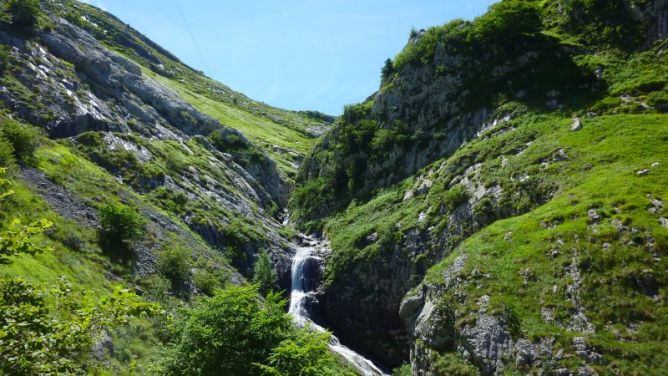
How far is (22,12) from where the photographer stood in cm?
7738

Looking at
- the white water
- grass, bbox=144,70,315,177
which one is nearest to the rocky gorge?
the white water

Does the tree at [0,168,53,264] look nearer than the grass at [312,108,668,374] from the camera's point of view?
Yes

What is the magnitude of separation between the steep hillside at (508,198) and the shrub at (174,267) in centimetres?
2067

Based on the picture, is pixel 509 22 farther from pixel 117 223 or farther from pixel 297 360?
pixel 297 360

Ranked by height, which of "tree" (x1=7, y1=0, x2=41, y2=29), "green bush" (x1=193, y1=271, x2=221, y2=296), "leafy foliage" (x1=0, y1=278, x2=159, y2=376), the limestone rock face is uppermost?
"tree" (x1=7, y1=0, x2=41, y2=29)

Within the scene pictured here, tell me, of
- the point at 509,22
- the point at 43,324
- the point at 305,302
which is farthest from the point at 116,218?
the point at 509,22

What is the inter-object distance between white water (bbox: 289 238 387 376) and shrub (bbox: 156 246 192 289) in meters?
12.0

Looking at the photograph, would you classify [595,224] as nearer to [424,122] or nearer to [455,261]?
[455,261]

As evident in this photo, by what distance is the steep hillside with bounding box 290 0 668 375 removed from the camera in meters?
31.1

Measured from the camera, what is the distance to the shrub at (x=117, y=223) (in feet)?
142

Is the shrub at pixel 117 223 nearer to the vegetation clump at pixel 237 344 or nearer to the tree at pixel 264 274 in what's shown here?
the tree at pixel 264 274

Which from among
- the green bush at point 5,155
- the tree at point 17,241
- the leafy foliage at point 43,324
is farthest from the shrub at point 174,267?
the tree at point 17,241

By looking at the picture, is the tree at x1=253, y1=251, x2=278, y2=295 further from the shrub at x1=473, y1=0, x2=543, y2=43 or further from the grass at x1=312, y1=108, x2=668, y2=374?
the shrub at x1=473, y1=0, x2=543, y2=43

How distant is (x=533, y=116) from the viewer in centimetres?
5647
